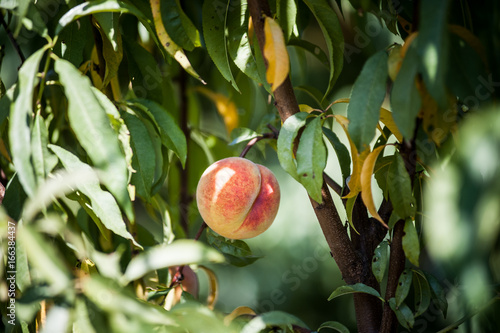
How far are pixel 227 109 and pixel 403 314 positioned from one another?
1.91ft

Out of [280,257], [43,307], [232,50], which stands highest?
[232,50]

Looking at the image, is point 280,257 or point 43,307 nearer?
point 43,307

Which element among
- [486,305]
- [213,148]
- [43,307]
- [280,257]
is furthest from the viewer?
[280,257]

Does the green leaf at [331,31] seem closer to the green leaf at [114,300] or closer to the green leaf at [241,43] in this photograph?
the green leaf at [241,43]

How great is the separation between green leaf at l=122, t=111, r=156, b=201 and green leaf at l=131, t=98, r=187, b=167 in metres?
0.03

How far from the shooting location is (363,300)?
626 mm

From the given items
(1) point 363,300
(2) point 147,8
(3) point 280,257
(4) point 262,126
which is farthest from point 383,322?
(3) point 280,257

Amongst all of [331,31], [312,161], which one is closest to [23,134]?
[312,161]

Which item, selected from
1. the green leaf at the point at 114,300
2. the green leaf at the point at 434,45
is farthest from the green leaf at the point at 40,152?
the green leaf at the point at 434,45

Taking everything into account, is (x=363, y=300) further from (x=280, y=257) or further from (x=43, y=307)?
(x=280, y=257)

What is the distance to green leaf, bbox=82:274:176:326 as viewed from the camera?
351mm

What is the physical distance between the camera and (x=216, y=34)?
25.5 inches

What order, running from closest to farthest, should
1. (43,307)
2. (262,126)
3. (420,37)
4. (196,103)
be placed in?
1. (420,37)
2. (43,307)
3. (262,126)
4. (196,103)

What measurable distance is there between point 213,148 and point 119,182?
0.59 metres
